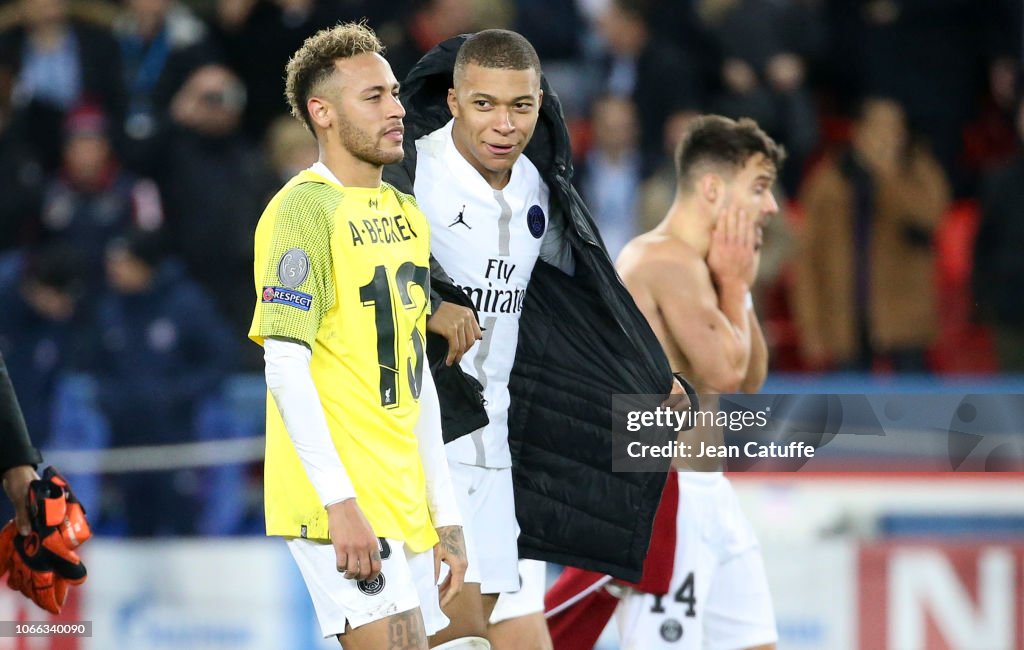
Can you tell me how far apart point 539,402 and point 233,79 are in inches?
239

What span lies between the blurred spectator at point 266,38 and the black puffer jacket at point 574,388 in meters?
5.73

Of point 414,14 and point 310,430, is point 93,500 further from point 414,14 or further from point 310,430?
point 310,430

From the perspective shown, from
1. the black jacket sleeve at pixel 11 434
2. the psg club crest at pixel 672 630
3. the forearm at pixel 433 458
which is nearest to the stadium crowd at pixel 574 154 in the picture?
the psg club crest at pixel 672 630

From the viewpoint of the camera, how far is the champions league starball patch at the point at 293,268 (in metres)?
4.18

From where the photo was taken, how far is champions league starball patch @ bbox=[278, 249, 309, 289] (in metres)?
4.18

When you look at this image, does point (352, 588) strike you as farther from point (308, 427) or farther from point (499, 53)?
point (499, 53)

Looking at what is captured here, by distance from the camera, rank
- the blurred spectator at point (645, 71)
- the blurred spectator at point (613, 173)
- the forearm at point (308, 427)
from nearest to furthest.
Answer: the forearm at point (308, 427), the blurred spectator at point (613, 173), the blurred spectator at point (645, 71)

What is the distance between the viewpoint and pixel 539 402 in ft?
17.8

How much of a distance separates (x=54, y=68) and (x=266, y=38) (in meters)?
1.43

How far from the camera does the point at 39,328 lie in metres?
9.52

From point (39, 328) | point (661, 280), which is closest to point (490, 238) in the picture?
point (661, 280)

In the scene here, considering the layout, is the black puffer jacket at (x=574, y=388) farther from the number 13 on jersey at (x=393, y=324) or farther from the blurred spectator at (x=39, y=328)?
the blurred spectator at (x=39, y=328)

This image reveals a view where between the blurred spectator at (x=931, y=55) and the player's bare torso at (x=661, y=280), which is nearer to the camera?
the player's bare torso at (x=661, y=280)

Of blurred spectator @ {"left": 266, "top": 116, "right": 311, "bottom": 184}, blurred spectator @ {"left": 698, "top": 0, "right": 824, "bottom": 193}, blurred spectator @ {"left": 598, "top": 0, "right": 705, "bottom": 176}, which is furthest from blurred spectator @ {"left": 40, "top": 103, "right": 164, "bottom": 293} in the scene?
blurred spectator @ {"left": 698, "top": 0, "right": 824, "bottom": 193}
